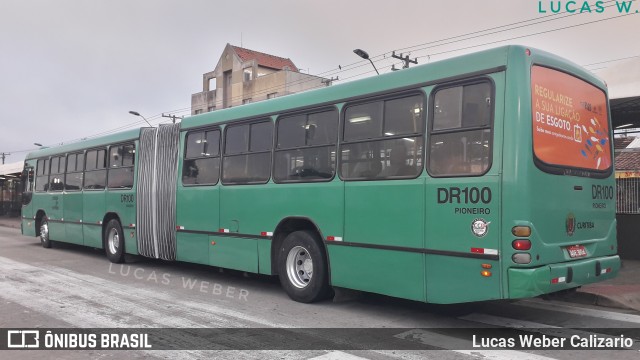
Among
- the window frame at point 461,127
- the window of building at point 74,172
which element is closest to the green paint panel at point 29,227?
the window of building at point 74,172

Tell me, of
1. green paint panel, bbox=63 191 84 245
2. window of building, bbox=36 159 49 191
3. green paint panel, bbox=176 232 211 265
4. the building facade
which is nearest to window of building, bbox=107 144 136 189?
green paint panel, bbox=63 191 84 245

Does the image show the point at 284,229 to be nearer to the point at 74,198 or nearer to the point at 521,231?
the point at 521,231

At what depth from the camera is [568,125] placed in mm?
6238

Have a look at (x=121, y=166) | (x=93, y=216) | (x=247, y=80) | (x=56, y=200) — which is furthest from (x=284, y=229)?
(x=247, y=80)

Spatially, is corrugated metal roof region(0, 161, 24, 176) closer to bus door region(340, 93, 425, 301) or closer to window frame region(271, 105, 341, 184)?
window frame region(271, 105, 341, 184)

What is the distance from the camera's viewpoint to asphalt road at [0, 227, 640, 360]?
17.7 ft

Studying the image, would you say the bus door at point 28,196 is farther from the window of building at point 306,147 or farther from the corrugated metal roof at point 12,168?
the corrugated metal roof at point 12,168

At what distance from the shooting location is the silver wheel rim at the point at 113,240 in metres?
12.6

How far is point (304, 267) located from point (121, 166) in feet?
21.7

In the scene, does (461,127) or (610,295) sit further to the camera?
(610,295)

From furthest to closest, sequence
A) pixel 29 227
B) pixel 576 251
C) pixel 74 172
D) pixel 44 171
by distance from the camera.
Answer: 1. pixel 29 227
2. pixel 44 171
3. pixel 74 172
4. pixel 576 251

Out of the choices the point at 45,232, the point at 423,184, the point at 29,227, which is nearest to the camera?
the point at 423,184

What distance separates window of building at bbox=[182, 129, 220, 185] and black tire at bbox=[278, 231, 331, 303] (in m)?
2.34

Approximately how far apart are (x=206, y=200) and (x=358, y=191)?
3796 mm
